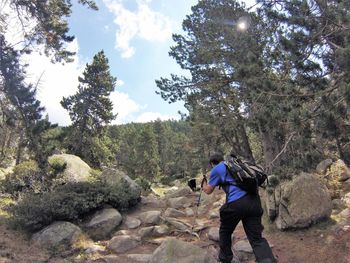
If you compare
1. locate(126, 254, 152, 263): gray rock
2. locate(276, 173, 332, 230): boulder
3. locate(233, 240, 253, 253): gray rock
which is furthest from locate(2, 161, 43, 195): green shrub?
locate(276, 173, 332, 230): boulder

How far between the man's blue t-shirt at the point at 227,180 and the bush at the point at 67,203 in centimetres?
617

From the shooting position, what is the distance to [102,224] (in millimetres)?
10289

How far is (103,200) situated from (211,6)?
406 inches

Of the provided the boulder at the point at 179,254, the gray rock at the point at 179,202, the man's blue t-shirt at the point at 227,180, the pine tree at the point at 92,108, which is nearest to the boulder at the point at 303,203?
the boulder at the point at 179,254

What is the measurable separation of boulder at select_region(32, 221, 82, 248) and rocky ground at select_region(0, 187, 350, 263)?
0.24 meters

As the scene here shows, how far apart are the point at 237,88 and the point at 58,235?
906cm

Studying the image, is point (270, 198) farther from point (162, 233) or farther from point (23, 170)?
point (23, 170)

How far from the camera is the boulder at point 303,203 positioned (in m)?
8.03

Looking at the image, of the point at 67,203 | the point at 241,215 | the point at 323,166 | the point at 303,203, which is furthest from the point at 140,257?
the point at 323,166

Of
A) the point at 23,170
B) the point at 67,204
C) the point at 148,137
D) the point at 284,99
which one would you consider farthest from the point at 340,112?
the point at 148,137

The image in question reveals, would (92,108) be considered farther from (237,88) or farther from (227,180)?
(227,180)

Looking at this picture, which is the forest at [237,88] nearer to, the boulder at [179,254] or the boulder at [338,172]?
the boulder at [338,172]

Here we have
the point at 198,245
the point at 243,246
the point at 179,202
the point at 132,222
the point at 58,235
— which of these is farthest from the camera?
the point at 179,202

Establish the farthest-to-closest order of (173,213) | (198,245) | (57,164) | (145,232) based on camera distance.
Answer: (57,164), (173,213), (145,232), (198,245)
